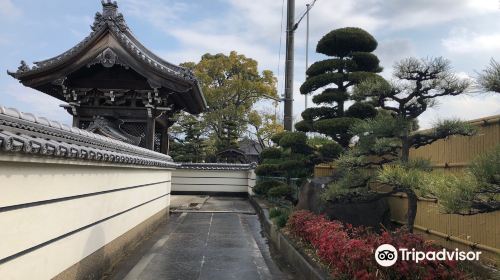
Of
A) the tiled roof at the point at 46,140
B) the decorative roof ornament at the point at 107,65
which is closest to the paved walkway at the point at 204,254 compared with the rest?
the tiled roof at the point at 46,140

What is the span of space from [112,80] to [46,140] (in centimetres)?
808

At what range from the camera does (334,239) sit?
5.29 metres

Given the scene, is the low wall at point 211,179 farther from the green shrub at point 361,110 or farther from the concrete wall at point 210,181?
the green shrub at point 361,110

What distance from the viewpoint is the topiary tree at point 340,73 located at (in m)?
9.11

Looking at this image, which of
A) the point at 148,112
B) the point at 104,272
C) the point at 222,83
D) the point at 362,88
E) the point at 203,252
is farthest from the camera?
the point at 222,83

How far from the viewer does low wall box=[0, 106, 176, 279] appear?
3551mm

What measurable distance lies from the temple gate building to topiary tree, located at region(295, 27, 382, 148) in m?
3.74

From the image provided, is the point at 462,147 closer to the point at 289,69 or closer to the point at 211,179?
the point at 289,69

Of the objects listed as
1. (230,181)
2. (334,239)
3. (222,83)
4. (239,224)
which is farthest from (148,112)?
(222,83)

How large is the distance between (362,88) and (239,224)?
780 cm

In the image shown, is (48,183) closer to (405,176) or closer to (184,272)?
(184,272)

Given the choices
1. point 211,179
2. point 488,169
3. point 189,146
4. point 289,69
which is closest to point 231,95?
point 189,146

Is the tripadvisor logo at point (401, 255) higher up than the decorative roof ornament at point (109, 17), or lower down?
lower down

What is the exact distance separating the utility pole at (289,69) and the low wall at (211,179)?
35.0ft
